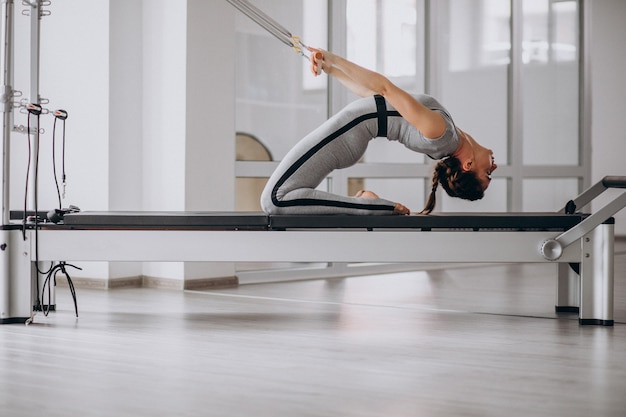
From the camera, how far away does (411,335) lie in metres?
3.04

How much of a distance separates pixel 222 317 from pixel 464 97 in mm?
3106

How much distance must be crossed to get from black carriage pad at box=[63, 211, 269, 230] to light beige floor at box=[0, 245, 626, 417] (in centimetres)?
35

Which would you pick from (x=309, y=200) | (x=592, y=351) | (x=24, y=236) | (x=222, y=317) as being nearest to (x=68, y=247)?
(x=24, y=236)

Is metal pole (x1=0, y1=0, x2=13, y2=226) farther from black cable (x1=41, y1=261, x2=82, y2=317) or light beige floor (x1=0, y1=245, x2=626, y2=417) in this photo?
light beige floor (x1=0, y1=245, x2=626, y2=417)

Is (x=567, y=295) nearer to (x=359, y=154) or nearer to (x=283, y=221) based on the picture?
(x=359, y=154)

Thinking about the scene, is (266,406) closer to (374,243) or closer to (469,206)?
(374,243)

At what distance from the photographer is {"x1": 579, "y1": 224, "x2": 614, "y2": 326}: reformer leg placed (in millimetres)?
3242

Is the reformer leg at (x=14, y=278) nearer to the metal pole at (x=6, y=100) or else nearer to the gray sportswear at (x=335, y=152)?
the metal pole at (x=6, y=100)

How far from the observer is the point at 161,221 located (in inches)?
125

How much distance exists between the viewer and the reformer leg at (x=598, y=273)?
10.6 ft

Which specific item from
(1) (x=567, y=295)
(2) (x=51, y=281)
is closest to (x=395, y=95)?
(1) (x=567, y=295)

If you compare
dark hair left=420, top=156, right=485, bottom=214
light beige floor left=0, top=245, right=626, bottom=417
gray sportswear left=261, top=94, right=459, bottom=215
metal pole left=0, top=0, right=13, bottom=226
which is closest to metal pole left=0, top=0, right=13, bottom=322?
metal pole left=0, top=0, right=13, bottom=226

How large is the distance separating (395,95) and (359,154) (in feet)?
1.16

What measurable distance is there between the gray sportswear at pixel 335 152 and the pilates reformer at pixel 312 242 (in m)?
0.07
